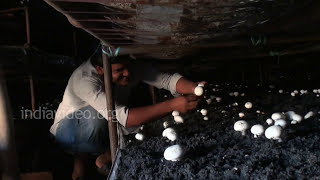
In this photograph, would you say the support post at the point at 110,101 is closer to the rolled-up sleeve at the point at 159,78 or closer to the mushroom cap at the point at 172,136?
the mushroom cap at the point at 172,136

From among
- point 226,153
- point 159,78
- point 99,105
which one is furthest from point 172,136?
point 159,78

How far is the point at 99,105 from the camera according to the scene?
2.98 m

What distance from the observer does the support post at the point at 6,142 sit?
1237mm

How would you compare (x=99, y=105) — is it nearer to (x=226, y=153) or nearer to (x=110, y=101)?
(x=110, y=101)

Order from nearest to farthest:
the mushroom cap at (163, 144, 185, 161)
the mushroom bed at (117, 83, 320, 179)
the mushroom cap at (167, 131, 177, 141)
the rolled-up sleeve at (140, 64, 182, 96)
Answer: the mushroom bed at (117, 83, 320, 179) → the mushroom cap at (163, 144, 185, 161) → the mushroom cap at (167, 131, 177, 141) → the rolled-up sleeve at (140, 64, 182, 96)

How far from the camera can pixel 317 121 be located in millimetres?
2020

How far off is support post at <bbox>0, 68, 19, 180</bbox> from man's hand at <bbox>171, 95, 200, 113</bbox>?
67.4 inches

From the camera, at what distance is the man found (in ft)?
Result: 9.45

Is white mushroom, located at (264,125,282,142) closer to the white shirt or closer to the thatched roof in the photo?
the thatched roof

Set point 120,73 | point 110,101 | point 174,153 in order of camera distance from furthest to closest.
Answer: point 120,73, point 110,101, point 174,153

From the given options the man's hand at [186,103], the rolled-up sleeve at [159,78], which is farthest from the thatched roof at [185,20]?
the rolled-up sleeve at [159,78]

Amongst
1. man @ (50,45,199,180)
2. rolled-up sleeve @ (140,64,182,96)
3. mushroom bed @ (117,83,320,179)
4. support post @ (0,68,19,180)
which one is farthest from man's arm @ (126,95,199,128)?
support post @ (0,68,19,180)

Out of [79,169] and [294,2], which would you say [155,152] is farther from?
[79,169]

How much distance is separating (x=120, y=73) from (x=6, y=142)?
200 centimetres
